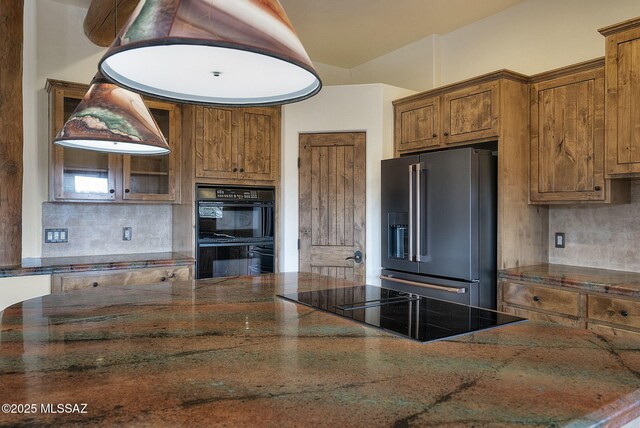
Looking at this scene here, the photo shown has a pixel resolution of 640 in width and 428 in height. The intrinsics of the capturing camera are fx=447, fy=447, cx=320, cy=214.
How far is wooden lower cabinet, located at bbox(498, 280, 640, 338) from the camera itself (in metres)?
2.37

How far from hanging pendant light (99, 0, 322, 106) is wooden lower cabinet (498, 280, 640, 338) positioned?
2123mm

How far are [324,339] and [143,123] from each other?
140 cm

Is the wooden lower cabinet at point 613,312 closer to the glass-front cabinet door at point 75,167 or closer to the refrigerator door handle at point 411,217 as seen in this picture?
the refrigerator door handle at point 411,217

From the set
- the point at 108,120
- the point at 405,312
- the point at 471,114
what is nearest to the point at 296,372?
the point at 405,312

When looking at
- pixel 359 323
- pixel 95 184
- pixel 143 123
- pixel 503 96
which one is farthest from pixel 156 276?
pixel 503 96

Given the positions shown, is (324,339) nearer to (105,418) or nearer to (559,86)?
(105,418)

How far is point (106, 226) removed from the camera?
372 centimetres

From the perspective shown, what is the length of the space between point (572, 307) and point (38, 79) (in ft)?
13.3

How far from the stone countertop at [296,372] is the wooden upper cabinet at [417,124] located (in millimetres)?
2350

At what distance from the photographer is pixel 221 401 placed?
86 cm

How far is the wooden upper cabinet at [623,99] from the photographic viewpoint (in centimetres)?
252

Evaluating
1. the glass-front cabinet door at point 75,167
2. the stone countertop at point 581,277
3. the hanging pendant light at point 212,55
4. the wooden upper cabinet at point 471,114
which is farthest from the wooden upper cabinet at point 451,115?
the glass-front cabinet door at point 75,167

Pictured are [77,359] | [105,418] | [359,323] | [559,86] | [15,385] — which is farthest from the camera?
[559,86]

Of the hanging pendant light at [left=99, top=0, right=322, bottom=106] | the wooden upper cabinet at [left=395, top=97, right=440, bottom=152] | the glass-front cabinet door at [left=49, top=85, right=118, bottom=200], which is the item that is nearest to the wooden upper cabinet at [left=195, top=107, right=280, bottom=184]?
the glass-front cabinet door at [left=49, top=85, right=118, bottom=200]
